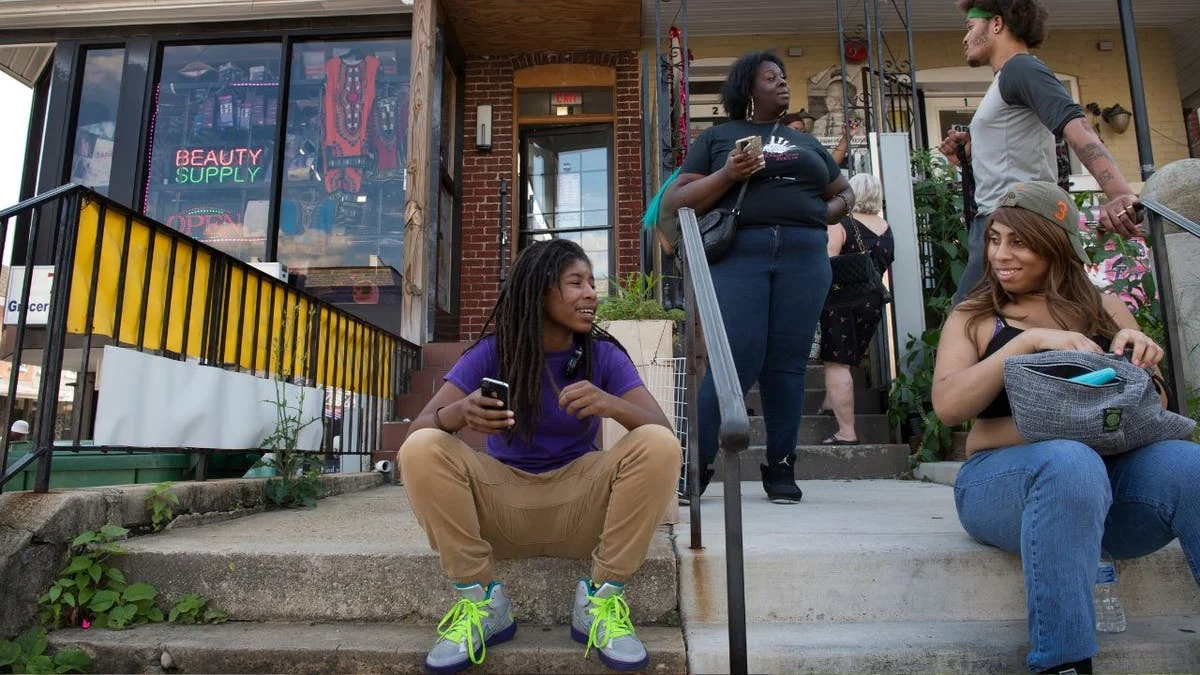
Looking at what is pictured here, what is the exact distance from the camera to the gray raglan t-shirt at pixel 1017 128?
244cm

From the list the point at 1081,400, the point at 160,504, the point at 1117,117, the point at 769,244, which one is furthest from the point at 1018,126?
the point at 1117,117

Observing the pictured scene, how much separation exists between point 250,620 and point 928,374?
3.46m

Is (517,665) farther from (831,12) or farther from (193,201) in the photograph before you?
(831,12)

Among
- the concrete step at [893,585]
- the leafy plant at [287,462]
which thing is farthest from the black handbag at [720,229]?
the leafy plant at [287,462]

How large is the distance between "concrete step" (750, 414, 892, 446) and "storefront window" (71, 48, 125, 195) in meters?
6.37

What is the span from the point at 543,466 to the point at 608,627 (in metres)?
0.48

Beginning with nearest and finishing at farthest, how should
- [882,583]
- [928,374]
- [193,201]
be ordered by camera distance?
[882,583] → [928,374] → [193,201]

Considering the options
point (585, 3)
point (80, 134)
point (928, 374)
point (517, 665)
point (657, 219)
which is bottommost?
point (517, 665)

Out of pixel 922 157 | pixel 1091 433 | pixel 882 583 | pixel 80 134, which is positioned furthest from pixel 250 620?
pixel 80 134

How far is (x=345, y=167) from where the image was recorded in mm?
7141

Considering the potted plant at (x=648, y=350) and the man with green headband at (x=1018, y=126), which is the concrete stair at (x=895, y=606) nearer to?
the potted plant at (x=648, y=350)

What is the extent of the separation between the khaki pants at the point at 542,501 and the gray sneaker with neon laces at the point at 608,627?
0.04 m

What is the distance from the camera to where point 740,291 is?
291cm

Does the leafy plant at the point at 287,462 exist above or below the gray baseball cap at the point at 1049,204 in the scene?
below
